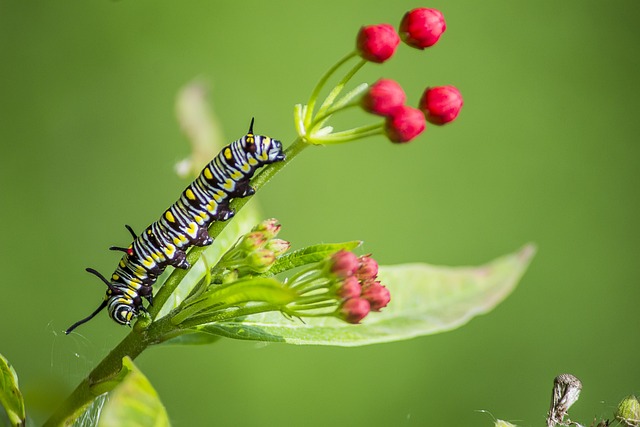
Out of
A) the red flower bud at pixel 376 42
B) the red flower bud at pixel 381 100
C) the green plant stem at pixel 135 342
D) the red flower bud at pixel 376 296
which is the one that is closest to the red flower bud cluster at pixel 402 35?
the red flower bud at pixel 376 42

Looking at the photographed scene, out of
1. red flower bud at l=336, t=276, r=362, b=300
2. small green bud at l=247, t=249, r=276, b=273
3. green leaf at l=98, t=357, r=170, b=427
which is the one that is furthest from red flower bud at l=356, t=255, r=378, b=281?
green leaf at l=98, t=357, r=170, b=427

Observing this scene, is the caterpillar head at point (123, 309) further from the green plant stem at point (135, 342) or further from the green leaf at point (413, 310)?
the green leaf at point (413, 310)

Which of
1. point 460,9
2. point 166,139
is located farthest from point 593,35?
point 166,139

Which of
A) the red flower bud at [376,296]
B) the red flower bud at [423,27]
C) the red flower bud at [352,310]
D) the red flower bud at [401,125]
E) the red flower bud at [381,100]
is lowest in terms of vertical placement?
the red flower bud at [352,310]

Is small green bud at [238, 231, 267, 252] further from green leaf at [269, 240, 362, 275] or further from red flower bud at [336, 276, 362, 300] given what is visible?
red flower bud at [336, 276, 362, 300]

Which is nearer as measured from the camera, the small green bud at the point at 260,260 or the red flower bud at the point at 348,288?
the red flower bud at the point at 348,288

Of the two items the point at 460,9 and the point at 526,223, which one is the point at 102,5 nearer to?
the point at 460,9
